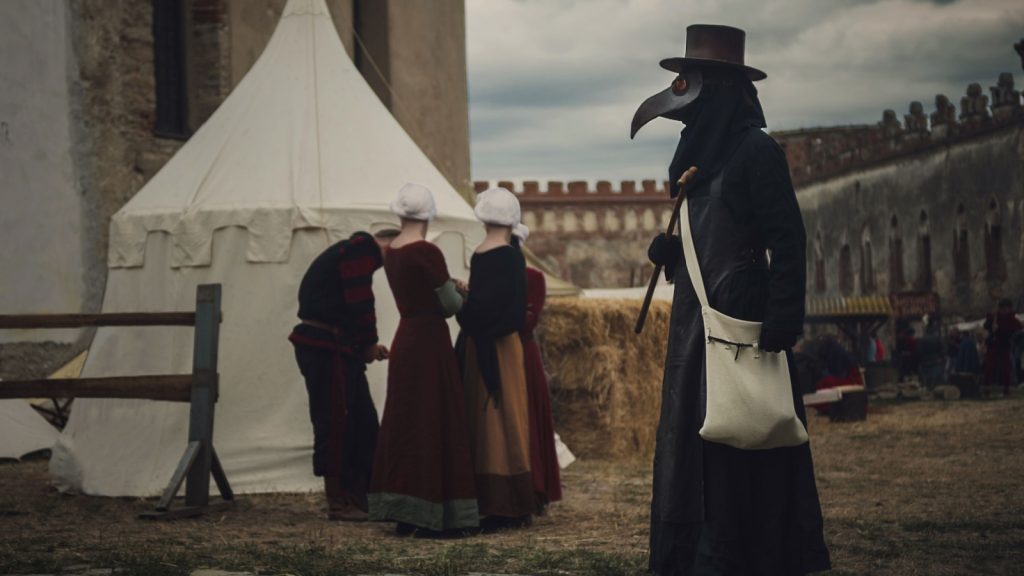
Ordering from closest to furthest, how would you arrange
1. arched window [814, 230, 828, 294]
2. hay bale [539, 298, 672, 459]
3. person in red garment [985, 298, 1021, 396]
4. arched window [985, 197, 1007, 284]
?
1. hay bale [539, 298, 672, 459]
2. person in red garment [985, 298, 1021, 396]
3. arched window [985, 197, 1007, 284]
4. arched window [814, 230, 828, 294]

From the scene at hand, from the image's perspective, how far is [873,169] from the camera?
41000mm

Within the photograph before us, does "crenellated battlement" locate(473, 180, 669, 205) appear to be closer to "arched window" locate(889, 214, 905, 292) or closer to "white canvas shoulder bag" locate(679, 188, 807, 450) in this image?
"arched window" locate(889, 214, 905, 292)

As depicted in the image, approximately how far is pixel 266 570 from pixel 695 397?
6.12 ft

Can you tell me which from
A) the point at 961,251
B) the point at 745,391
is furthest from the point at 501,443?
the point at 961,251

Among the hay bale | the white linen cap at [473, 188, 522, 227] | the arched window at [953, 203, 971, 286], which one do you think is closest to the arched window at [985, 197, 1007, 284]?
the arched window at [953, 203, 971, 286]

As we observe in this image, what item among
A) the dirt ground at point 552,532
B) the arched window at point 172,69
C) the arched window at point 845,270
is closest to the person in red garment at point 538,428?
the dirt ground at point 552,532

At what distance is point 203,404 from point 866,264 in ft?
120

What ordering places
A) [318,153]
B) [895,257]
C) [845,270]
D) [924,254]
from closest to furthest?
1. [318,153]
2. [924,254]
3. [895,257]
4. [845,270]

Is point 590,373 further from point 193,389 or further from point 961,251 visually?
point 961,251

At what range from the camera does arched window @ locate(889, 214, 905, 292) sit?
129 ft

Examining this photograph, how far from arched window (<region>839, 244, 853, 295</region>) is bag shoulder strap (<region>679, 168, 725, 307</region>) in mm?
39734

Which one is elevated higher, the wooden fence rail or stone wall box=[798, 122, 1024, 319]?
stone wall box=[798, 122, 1024, 319]

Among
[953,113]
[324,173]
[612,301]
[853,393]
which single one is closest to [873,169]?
[953,113]

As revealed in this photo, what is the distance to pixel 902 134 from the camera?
39.0 m
